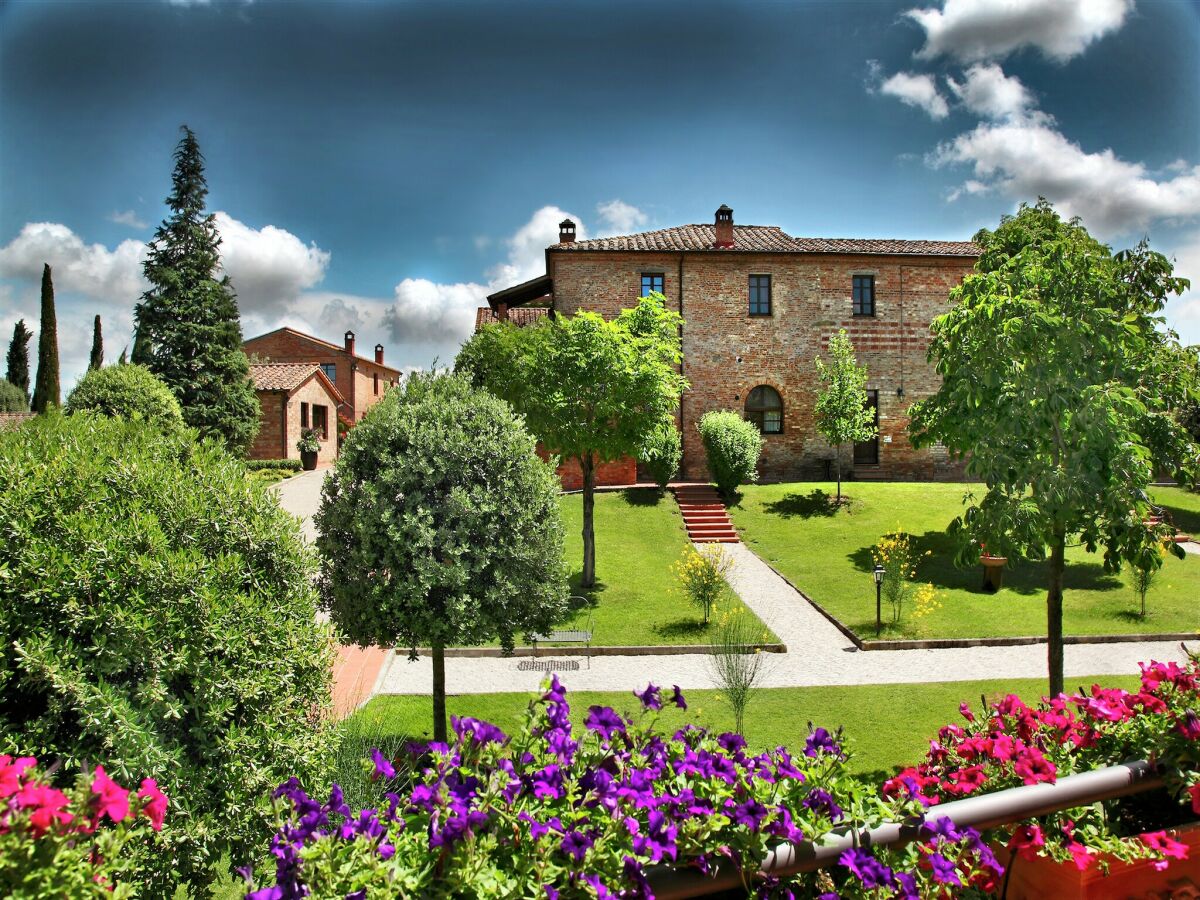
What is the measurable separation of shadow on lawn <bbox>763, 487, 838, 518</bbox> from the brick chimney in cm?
1039

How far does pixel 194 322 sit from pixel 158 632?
3137 centimetres

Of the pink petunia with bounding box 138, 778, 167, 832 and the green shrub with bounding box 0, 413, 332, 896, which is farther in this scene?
the green shrub with bounding box 0, 413, 332, 896

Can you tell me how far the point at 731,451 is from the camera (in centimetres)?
2216

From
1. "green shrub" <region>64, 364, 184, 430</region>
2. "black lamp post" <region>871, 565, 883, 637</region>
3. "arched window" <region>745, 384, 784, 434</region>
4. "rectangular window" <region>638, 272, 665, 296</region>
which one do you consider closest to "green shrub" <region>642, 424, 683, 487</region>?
"arched window" <region>745, 384, 784, 434</region>

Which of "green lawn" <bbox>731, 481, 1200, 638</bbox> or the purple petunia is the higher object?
the purple petunia

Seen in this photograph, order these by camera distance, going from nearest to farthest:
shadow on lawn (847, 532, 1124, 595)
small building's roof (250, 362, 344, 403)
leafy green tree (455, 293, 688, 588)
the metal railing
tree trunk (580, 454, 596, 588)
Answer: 1. the metal railing
2. leafy green tree (455, 293, 688, 588)
3. shadow on lawn (847, 532, 1124, 595)
4. tree trunk (580, 454, 596, 588)
5. small building's roof (250, 362, 344, 403)

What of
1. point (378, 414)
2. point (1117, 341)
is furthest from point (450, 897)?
point (1117, 341)

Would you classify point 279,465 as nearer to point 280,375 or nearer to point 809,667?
point 280,375

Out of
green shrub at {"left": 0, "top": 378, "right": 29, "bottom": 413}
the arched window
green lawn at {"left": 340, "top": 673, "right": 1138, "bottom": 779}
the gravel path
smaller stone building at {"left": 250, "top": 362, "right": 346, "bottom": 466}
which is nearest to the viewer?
green lawn at {"left": 340, "top": 673, "right": 1138, "bottom": 779}

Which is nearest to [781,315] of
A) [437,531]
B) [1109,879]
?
[437,531]

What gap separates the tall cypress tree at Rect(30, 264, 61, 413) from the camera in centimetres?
3669

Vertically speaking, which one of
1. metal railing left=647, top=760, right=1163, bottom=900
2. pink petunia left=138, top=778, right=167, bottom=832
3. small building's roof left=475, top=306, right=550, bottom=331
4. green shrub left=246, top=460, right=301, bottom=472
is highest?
small building's roof left=475, top=306, right=550, bottom=331

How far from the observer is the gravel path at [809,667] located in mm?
10273

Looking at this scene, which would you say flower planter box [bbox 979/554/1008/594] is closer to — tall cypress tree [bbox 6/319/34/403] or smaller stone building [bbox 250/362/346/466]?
smaller stone building [bbox 250/362/346/466]
